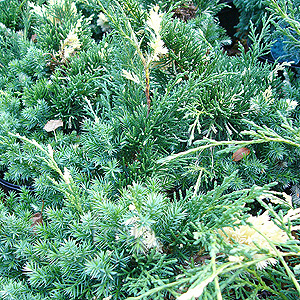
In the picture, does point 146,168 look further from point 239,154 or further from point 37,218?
point 37,218

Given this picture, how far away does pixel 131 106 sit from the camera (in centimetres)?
151

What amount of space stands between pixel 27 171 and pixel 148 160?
0.79 meters

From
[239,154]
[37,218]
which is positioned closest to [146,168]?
[239,154]

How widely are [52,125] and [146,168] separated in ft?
2.55

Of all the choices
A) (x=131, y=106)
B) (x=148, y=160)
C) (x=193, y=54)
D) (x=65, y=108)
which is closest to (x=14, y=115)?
(x=65, y=108)

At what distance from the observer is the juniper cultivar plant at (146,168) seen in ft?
3.66

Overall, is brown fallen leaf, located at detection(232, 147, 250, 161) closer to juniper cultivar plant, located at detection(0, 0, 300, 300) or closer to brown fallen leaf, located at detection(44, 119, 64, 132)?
juniper cultivar plant, located at detection(0, 0, 300, 300)

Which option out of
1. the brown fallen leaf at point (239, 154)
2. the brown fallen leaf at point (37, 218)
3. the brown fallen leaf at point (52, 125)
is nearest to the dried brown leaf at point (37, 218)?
the brown fallen leaf at point (37, 218)

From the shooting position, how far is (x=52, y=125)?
1.83 metres

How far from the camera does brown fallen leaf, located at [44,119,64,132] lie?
182 cm

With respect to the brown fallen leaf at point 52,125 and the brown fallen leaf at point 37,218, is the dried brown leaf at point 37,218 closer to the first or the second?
the brown fallen leaf at point 37,218

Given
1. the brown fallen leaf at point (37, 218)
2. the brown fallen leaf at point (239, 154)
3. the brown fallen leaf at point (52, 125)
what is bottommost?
the brown fallen leaf at point (37, 218)

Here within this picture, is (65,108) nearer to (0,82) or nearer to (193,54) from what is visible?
(0,82)

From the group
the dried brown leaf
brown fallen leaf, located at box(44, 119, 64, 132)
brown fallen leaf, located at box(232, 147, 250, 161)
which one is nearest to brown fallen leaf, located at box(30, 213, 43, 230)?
the dried brown leaf
